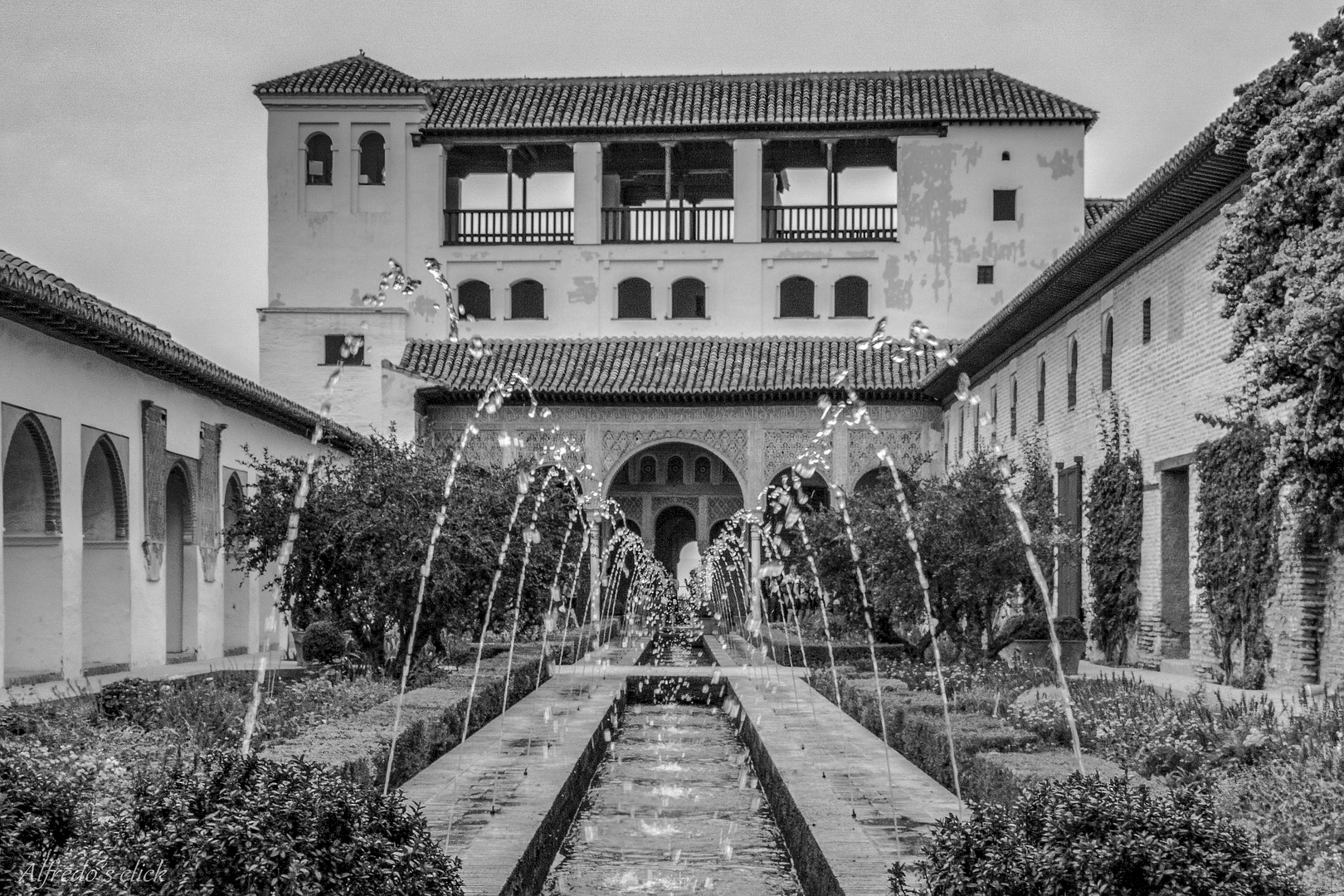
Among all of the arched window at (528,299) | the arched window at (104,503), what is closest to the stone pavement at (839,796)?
the arched window at (104,503)

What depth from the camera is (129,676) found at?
17938 millimetres

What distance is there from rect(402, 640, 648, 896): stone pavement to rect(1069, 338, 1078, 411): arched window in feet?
34.7

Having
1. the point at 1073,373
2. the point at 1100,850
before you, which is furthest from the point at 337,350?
the point at 1100,850

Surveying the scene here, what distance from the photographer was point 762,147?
36625 mm

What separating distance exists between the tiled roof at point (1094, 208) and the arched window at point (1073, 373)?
1336cm

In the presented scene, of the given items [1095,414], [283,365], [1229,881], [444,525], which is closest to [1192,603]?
[1095,414]

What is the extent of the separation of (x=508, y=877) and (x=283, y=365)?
30893mm

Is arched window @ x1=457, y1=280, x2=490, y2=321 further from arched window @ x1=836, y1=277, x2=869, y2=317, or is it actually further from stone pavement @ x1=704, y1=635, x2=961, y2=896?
stone pavement @ x1=704, y1=635, x2=961, y2=896

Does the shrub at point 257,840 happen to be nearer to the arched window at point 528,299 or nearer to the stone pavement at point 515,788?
the stone pavement at point 515,788

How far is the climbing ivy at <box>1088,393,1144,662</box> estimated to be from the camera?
65.9ft

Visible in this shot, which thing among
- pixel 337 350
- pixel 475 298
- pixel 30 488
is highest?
pixel 475 298

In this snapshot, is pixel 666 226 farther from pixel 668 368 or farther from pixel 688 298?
pixel 668 368

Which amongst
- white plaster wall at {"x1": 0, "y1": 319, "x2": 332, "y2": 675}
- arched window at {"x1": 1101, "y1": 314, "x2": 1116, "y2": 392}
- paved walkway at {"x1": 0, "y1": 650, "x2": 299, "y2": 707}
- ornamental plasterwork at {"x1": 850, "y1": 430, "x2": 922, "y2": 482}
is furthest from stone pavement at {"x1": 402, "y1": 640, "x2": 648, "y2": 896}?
ornamental plasterwork at {"x1": 850, "y1": 430, "x2": 922, "y2": 482}

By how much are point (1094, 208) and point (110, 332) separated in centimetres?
2657
